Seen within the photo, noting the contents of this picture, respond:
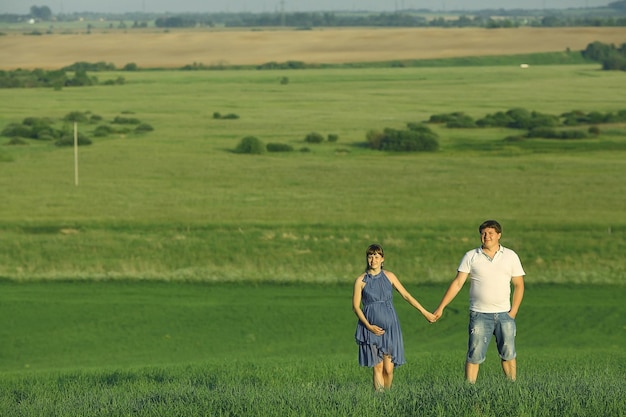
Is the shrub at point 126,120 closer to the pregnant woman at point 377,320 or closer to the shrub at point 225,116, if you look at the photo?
the shrub at point 225,116

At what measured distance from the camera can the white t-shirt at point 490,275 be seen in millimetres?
9969

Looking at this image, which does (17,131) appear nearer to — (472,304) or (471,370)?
(471,370)

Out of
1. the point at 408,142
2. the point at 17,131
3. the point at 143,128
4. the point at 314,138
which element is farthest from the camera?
the point at 143,128

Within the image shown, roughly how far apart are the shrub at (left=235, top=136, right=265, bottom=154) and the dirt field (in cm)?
3017

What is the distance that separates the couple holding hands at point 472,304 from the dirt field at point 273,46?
235 ft

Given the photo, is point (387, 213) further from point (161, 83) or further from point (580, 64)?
point (161, 83)

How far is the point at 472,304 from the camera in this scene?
10.2 m

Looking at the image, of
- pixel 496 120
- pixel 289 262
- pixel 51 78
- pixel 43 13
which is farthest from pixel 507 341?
pixel 43 13

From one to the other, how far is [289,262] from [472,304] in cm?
1939

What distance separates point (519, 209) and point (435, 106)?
32657 millimetres

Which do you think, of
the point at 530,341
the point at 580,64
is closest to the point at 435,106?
the point at 580,64

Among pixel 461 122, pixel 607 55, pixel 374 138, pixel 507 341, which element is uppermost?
pixel 507 341

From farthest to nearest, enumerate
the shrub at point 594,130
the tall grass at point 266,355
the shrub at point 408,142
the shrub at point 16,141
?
the shrub at point 16,141 < the shrub at point 408,142 < the shrub at point 594,130 < the tall grass at point 266,355

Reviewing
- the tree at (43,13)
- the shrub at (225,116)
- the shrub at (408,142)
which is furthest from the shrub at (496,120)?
the tree at (43,13)
